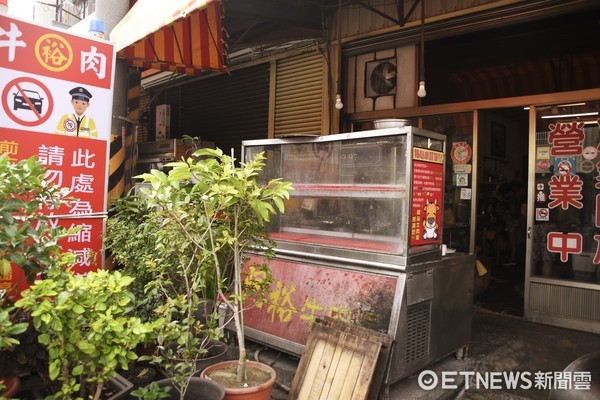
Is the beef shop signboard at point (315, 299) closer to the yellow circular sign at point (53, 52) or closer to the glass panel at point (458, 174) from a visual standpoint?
the yellow circular sign at point (53, 52)

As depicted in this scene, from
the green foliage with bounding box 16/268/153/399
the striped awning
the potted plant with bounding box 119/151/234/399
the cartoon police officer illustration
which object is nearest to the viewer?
the green foliage with bounding box 16/268/153/399

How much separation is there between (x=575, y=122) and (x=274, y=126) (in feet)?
17.2

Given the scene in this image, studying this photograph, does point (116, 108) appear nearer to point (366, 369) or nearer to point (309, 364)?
point (309, 364)

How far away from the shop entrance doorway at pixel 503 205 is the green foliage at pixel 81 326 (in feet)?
21.1

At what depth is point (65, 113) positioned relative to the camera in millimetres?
3650

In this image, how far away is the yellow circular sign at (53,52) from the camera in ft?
11.4

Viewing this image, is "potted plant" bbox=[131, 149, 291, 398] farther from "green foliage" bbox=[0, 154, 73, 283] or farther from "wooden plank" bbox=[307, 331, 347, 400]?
"green foliage" bbox=[0, 154, 73, 283]

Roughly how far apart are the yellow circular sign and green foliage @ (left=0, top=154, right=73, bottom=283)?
4.48ft

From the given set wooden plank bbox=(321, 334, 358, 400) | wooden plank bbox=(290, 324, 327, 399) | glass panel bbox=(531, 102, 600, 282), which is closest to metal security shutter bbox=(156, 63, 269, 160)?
glass panel bbox=(531, 102, 600, 282)

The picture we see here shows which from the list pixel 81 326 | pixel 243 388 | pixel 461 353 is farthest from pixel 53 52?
pixel 461 353

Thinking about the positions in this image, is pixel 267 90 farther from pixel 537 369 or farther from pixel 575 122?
pixel 537 369

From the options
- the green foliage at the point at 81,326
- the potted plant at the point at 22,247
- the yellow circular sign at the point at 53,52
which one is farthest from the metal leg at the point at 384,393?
the yellow circular sign at the point at 53,52

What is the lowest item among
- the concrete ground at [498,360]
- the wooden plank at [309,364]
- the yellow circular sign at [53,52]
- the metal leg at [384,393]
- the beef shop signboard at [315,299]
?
the concrete ground at [498,360]

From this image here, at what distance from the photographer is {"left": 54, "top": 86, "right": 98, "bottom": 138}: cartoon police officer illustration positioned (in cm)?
364
